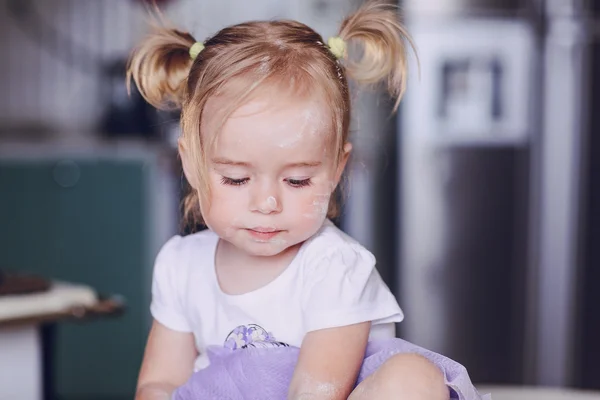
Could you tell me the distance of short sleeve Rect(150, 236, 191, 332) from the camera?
103 centimetres

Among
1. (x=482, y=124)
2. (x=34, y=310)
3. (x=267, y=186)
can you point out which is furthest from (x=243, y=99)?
(x=482, y=124)

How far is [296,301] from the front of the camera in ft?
3.02

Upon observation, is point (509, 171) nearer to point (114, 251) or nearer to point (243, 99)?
point (114, 251)

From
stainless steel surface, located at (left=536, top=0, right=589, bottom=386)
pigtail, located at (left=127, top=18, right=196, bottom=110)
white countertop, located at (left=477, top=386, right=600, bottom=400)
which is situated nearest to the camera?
pigtail, located at (left=127, top=18, right=196, bottom=110)

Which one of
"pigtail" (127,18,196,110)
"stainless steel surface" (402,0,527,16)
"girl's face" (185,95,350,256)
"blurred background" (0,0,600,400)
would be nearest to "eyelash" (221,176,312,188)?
"girl's face" (185,95,350,256)

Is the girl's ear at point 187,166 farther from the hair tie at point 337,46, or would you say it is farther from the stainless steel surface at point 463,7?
the stainless steel surface at point 463,7

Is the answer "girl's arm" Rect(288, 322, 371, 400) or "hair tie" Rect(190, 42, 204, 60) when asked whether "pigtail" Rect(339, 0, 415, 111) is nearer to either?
"hair tie" Rect(190, 42, 204, 60)

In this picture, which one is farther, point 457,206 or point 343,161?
point 457,206

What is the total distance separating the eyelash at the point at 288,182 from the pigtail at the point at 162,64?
138 mm

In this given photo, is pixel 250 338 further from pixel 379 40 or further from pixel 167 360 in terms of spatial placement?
pixel 379 40

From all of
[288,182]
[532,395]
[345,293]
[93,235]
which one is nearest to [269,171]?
[288,182]

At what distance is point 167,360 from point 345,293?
0.88ft

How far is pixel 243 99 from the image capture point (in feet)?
2.77

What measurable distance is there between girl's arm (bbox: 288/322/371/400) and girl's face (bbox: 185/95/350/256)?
0.11 metres
